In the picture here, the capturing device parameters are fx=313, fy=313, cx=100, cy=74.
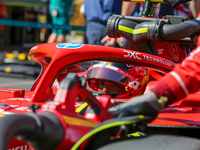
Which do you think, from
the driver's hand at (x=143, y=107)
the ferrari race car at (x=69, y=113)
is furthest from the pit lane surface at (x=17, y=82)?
the driver's hand at (x=143, y=107)

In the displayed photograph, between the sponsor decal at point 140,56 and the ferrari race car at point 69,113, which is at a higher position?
the sponsor decal at point 140,56

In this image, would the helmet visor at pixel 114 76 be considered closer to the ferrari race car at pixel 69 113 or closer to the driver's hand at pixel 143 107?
the ferrari race car at pixel 69 113

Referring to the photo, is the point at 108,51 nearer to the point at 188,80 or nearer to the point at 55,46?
the point at 55,46

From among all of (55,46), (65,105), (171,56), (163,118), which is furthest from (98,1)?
(65,105)

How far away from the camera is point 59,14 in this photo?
5.56 meters

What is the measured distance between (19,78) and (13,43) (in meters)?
4.26

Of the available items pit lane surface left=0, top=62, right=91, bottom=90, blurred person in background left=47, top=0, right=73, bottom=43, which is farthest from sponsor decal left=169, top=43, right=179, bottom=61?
blurred person in background left=47, top=0, right=73, bottom=43

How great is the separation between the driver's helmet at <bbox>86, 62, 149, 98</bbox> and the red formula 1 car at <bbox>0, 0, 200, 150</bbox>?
0.18 meters

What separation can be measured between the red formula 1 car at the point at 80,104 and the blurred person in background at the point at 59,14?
2.88 m

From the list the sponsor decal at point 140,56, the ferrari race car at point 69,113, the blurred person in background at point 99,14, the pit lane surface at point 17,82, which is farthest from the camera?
the pit lane surface at point 17,82

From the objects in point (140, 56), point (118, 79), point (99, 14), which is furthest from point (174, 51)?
point (99, 14)

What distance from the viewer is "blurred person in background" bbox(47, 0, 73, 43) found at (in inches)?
210

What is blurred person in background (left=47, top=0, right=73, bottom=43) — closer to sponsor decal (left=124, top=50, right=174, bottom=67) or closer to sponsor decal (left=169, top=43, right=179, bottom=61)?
sponsor decal (left=169, top=43, right=179, bottom=61)

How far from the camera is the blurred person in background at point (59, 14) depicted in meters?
5.32
